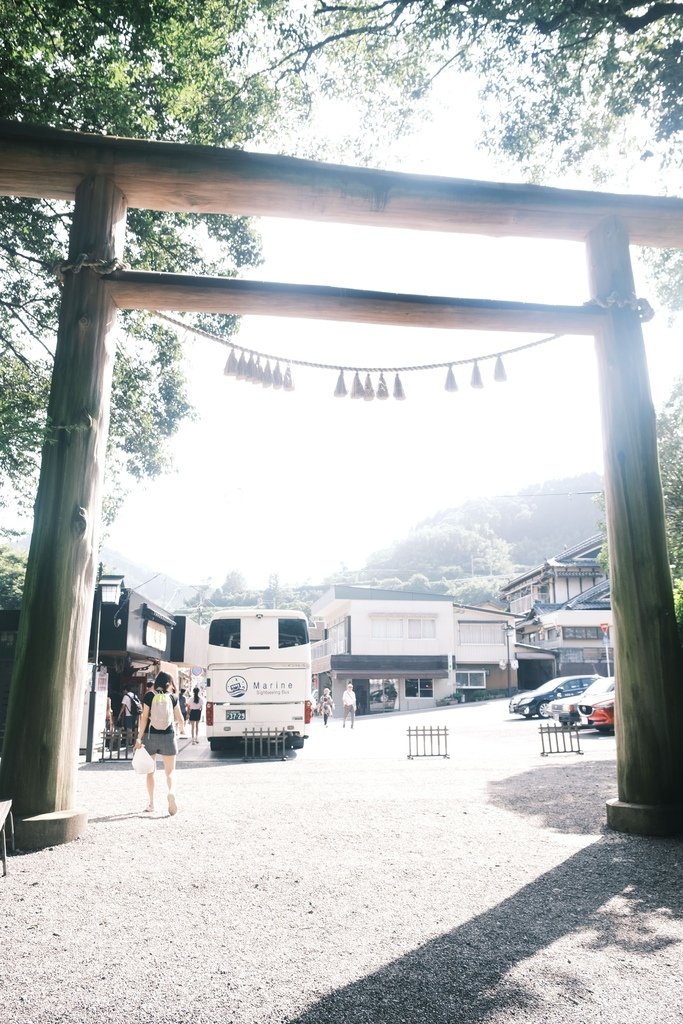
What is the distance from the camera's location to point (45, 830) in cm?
596

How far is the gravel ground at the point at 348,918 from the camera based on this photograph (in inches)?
128

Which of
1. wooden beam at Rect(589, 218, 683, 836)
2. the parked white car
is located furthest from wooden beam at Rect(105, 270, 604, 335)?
the parked white car

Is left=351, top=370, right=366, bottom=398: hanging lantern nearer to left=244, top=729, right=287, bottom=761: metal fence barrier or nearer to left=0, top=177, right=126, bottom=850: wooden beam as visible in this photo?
left=0, top=177, right=126, bottom=850: wooden beam

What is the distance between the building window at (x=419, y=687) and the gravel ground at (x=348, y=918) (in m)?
38.3

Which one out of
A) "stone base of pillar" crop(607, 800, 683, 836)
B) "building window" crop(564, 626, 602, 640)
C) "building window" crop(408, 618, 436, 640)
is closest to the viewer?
"stone base of pillar" crop(607, 800, 683, 836)

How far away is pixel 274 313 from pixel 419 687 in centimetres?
4141

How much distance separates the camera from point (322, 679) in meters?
53.2

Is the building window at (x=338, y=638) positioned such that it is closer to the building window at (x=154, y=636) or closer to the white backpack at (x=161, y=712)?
the building window at (x=154, y=636)

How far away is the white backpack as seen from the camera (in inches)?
355

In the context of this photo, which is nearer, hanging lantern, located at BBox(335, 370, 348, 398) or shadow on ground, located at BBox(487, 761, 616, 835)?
shadow on ground, located at BBox(487, 761, 616, 835)

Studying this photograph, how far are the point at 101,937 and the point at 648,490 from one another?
6.03 m

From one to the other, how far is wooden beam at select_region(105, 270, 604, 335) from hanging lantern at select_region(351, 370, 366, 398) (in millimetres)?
907

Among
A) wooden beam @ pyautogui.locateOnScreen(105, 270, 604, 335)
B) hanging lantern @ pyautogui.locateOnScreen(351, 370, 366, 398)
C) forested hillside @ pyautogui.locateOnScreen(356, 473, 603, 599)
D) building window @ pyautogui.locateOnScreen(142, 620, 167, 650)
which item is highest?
forested hillside @ pyautogui.locateOnScreen(356, 473, 603, 599)

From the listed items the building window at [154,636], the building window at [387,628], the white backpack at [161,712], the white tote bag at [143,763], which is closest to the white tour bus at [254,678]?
the building window at [154,636]
